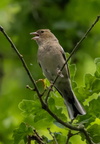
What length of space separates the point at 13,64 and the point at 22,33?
1.31 metres

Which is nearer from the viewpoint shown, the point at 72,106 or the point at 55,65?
the point at 72,106

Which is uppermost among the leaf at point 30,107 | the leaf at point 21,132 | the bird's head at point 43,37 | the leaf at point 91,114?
the bird's head at point 43,37

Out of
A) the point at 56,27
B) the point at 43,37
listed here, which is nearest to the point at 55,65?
the point at 43,37

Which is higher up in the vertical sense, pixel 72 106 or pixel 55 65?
pixel 55 65

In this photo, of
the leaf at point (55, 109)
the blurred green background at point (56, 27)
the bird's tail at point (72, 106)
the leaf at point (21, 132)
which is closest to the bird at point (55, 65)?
the bird's tail at point (72, 106)

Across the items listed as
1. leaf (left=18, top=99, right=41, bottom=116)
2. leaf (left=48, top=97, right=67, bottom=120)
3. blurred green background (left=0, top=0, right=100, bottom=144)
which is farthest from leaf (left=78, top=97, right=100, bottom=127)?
blurred green background (left=0, top=0, right=100, bottom=144)

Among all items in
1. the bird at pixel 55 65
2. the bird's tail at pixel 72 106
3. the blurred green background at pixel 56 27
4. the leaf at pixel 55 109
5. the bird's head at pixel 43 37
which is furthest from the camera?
the blurred green background at pixel 56 27

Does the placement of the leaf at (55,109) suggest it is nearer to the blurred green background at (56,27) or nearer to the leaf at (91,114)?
the leaf at (91,114)

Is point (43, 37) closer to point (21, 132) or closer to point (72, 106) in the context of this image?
point (72, 106)

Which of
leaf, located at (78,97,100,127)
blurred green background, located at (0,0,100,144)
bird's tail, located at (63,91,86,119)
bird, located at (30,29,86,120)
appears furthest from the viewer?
blurred green background, located at (0,0,100,144)

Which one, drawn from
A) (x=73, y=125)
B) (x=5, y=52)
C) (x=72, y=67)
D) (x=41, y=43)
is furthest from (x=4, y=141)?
(x=5, y=52)

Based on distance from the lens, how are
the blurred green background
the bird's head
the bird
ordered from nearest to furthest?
the bird
the bird's head
the blurred green background

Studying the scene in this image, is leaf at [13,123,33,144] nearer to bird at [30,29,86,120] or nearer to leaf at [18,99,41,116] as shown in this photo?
leaf at [18,99,41,116]

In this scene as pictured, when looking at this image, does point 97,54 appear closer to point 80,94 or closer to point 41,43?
point 41,43
